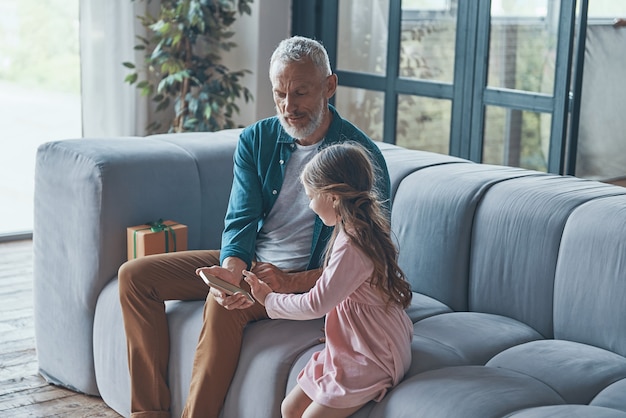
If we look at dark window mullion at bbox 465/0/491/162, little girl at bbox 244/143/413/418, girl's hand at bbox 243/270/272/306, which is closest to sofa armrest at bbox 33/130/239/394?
girl's hand at bbox 243/270/272/306

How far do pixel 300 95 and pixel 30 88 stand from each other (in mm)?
3221

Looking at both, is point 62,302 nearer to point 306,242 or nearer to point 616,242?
point 306,242

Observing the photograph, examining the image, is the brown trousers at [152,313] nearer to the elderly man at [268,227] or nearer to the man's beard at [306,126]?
the elderly man at [268,227]

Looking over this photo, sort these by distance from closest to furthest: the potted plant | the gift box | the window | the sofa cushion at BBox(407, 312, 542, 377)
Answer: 1. the sofa cushion at BBox(407, 312, 542, 377)
2. the gift box
3. the window
4. the potted plant

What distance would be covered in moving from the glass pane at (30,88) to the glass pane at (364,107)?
1.61 meters

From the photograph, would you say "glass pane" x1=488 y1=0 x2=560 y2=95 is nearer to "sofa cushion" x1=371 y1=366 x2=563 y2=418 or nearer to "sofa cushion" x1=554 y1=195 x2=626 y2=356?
"sofa cushion" x1=554 y1=195 x2=626 y2=356

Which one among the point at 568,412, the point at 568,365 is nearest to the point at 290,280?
the point at 568,365

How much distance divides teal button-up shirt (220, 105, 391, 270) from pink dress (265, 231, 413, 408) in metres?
0.41

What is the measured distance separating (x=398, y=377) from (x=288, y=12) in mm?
3393

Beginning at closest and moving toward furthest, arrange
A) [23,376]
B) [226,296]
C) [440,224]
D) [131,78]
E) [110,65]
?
[226,296] → [440,224] → [23,376] → [131,78] → [110,65]

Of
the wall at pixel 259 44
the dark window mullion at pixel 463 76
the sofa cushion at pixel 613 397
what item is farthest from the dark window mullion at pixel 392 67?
the sofa cushion at pixel 613 397

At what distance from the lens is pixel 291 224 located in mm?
2611

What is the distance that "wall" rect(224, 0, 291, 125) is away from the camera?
5.02 m

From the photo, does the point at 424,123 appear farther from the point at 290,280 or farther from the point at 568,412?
the point at 568,412
